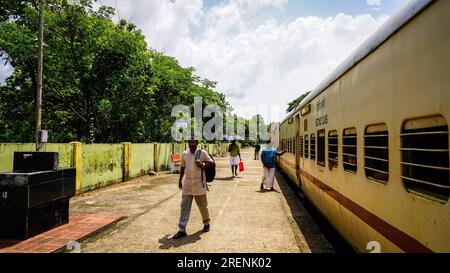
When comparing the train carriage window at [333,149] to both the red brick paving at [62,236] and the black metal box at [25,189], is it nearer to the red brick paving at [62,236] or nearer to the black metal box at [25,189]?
the red brick paving at [62,236]

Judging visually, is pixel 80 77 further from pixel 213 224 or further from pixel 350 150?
pixel 350 150

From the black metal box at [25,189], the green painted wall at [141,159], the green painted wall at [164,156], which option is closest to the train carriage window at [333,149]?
the black metal box at [25,189]

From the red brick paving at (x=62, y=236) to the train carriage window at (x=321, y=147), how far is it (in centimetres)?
474

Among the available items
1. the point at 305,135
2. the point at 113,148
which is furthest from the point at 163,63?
the point at 305,135

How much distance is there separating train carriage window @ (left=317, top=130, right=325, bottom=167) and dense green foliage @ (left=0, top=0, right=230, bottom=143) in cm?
1290

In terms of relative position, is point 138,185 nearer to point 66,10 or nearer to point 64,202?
point 64,202

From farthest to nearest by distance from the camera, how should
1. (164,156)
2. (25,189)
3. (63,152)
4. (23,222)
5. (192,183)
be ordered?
1. (164,156)
2. (63,152)
3. (192,183)
4. (23,222)
5. (25,189)

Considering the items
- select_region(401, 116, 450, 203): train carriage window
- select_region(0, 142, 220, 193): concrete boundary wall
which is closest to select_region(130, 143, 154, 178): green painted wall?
select_region(0, 142, 220, 193): concrete boundary wall

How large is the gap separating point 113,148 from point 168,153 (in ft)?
24.6

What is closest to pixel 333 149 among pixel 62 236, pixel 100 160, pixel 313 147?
pixel 313 147

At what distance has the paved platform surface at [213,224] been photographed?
5488 mm

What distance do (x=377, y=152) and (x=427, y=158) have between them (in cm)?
101

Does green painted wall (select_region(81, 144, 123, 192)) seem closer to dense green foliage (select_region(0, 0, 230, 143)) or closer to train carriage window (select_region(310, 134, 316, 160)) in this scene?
dense green foliage (select_region(0, 0, 230, 143))

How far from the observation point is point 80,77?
679 inches
